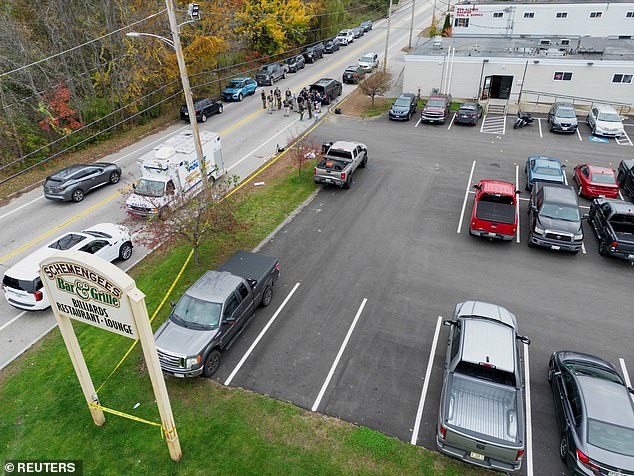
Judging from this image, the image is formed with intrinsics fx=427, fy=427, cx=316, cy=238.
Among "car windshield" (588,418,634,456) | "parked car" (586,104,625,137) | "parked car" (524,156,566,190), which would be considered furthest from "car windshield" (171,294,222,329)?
"parked car" (586,104,625,137)

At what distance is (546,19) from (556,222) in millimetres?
36989

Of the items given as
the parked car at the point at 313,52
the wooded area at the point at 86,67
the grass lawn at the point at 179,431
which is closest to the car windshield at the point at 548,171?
the grass lawn at the point at 179,431

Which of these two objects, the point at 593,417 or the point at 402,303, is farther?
the point at 402,303

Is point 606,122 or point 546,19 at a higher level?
point 546,19

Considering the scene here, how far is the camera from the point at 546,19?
4328cm

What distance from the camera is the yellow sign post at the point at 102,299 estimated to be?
7.83m

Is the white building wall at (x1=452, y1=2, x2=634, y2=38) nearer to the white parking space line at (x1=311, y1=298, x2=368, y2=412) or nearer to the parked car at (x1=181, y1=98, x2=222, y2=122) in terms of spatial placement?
the parked car at (x1=181, y1=98, x2=222, y2=122)

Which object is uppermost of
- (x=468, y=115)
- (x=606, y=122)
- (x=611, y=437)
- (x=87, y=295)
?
(x=87, y=295)

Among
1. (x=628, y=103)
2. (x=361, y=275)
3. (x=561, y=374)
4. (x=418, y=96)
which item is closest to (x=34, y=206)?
(x=361, y=275)

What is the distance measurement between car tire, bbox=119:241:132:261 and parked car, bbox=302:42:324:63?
3812 cm

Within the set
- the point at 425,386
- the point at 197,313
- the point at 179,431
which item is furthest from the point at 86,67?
the point at 425,386

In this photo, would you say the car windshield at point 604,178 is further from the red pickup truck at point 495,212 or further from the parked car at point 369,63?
the parked car at point 369,63

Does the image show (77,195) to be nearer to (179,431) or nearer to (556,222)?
(179,431)

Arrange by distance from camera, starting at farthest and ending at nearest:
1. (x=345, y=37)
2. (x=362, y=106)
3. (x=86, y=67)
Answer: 1. (x=345, y=37)
2. (x=362, y=106)
3. (x=86, y=67)
